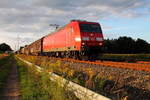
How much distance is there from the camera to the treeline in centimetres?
5887

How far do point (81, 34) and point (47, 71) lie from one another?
36.2 ft

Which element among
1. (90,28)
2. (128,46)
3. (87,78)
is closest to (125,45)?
(128,46)

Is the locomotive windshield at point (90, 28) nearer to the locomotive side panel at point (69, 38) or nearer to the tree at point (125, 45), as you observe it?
the locomotive side panel at point (69, 38)

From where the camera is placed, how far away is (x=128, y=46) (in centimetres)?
6425

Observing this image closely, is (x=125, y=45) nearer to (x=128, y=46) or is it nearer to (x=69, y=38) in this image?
(x=128, y=46)

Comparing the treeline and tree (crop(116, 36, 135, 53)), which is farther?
tree (crop(116, 36, 135, 53))

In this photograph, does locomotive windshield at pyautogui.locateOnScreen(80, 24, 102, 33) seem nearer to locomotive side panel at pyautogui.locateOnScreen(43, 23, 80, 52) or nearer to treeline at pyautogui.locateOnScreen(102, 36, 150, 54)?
locomotive side panel at pyautogui.locateOnScreen(43, 23, 80, 52)

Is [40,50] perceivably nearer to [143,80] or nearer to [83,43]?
[83,43]

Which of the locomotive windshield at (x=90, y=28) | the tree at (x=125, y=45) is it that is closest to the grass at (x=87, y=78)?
the locomotive windshield at (x=90, y=28)

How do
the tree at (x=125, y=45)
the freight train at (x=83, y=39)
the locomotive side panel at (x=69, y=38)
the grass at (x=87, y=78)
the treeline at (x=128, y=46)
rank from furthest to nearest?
the tree at (x=125, y=45)
the treeline at (x=128, y=46)
the locomotive side panel at (x=69, y=38)
the freight train at (x=83, y=39)
the grass at (x=87, y=78)

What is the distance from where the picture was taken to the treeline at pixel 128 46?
58.9 m

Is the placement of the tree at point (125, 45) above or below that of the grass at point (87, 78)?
above

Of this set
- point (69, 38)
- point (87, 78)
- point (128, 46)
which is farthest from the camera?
point (128, 46)

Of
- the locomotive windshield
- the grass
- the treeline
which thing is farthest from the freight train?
the treeline
